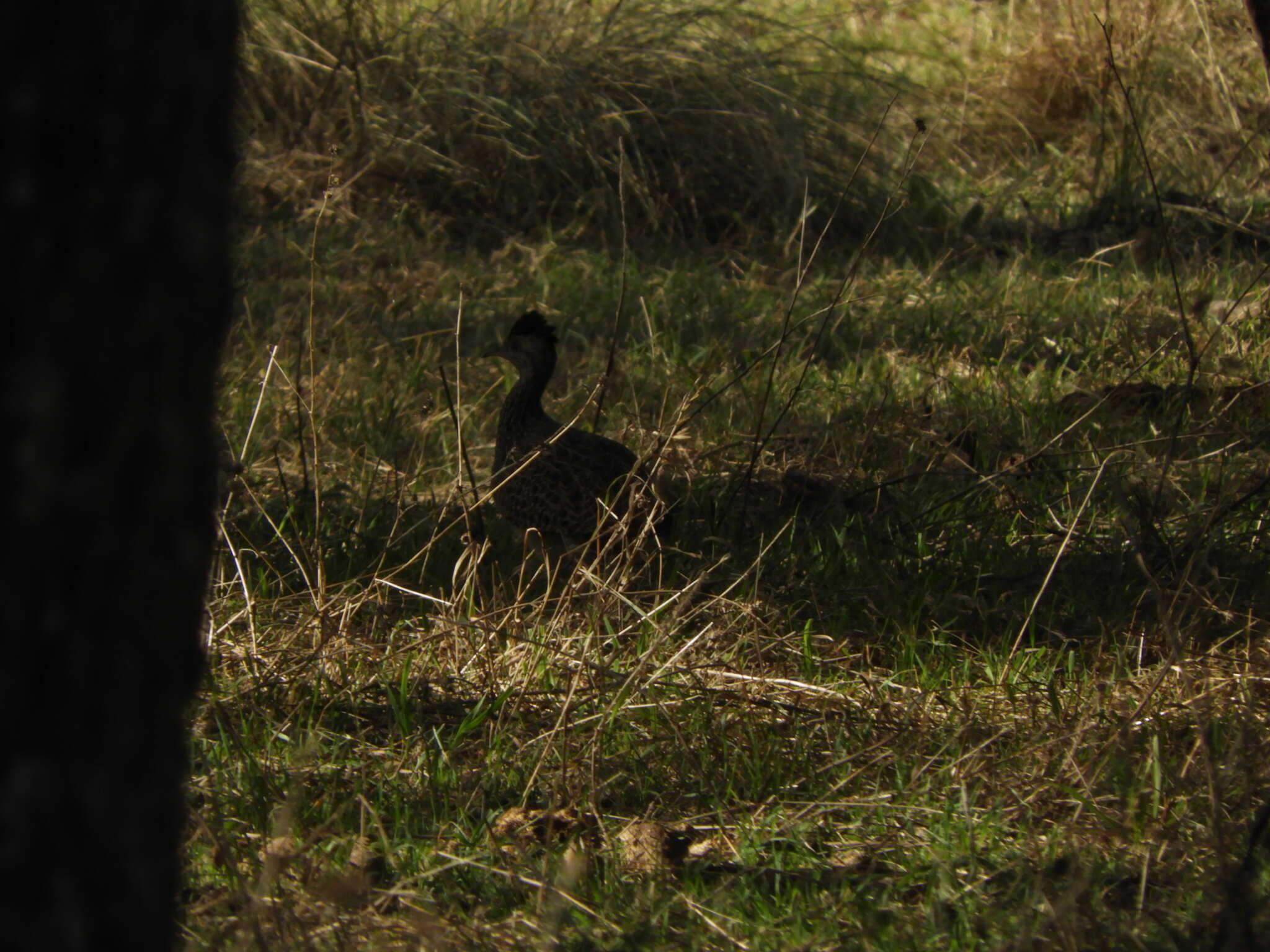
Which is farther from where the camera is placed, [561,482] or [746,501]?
[561,482]

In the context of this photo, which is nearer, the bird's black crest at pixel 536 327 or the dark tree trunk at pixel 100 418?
the dark tree trunk at pixel 100 418

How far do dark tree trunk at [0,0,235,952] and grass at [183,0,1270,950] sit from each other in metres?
0.68

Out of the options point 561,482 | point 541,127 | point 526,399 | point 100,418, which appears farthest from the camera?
point 541,127

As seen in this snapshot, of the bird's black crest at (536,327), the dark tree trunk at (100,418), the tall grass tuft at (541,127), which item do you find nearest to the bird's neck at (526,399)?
the bird's black crest at (536,327)

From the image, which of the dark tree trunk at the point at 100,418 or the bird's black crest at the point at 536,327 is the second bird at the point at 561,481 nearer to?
the bird's black crest at the point at 536,327

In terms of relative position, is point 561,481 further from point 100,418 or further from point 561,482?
point 100,418

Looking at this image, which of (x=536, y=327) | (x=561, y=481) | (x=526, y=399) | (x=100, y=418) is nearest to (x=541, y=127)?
(x=536, y=327)

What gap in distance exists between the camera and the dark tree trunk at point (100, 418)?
A: 1.39 m

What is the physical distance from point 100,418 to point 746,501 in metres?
2.96

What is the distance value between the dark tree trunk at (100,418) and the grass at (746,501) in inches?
27.0

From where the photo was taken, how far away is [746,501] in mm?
4246

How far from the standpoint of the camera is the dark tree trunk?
1.39 metres

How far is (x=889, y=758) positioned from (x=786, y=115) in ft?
19.6

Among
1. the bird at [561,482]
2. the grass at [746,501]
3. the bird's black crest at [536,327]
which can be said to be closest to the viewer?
the grass at [746,501]
